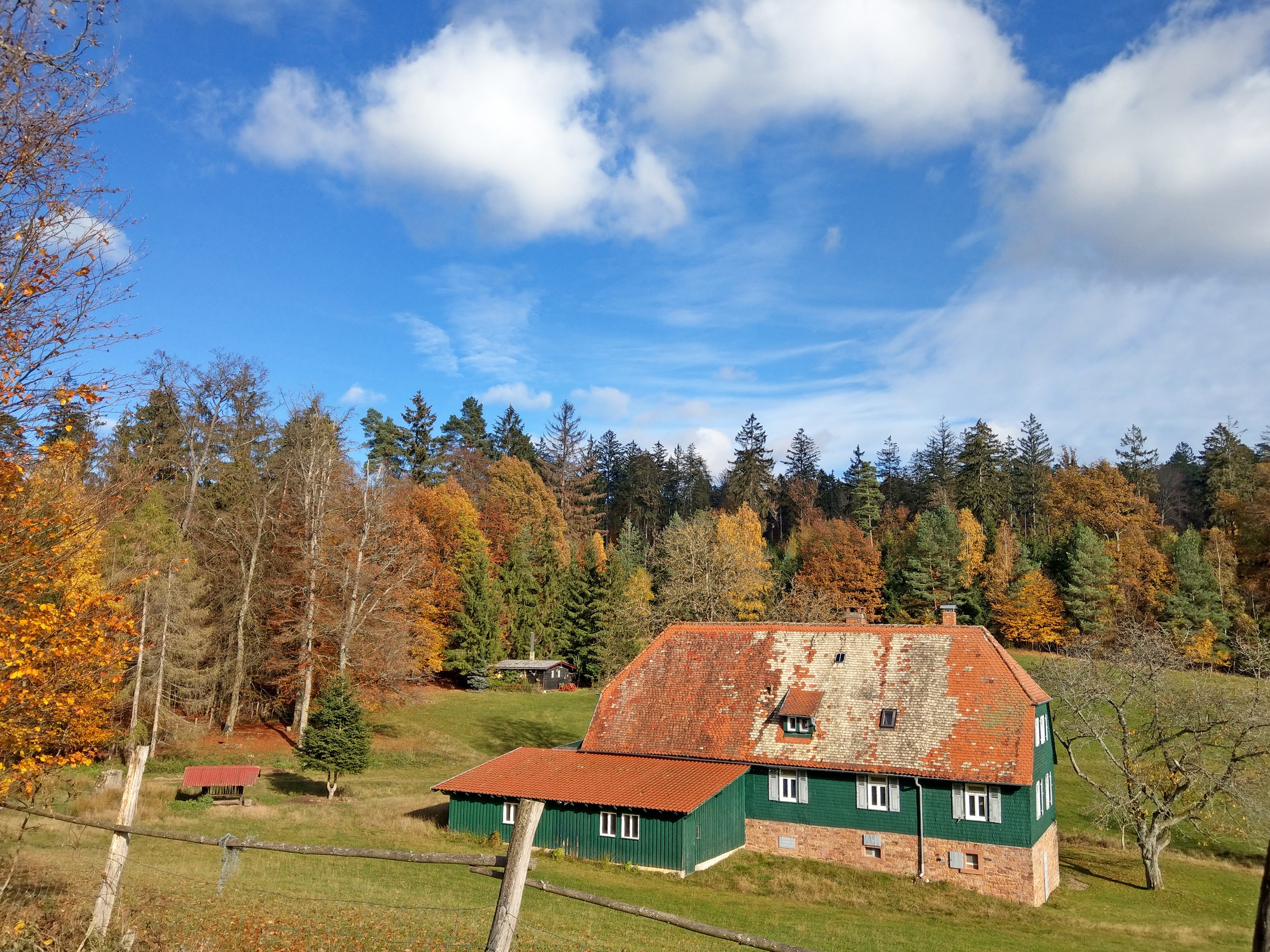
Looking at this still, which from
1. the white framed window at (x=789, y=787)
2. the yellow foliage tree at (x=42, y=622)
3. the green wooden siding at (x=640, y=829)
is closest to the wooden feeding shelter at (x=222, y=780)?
the green wooden siding at (x=640, y=829)

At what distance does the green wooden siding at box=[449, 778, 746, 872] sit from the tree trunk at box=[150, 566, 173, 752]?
60.1 feet

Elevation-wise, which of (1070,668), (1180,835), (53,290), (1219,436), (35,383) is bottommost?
(1180,835)

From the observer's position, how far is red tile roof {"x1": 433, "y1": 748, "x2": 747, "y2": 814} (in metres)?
27.0

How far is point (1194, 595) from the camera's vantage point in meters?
64.3

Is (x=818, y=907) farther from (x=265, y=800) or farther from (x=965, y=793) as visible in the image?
(x=265, y=800)

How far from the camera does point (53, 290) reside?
10039mm

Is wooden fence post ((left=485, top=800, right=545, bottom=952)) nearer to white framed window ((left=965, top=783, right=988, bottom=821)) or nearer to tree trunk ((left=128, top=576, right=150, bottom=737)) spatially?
white framed window ((left=965, top=783, right=988, bottom=821))

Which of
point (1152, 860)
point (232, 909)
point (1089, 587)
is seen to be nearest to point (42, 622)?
point (232, 909)

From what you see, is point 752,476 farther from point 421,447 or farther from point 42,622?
point 42,622

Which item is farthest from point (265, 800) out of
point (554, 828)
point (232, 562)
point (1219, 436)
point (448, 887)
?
point (1219, 436)

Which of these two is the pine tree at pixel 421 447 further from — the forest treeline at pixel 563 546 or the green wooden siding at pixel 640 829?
the green wooden siding at pixel 640 829

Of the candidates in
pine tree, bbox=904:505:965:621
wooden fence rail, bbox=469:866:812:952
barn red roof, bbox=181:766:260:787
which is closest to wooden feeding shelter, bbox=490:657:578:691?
pine tree, bbox=904:505:965:621

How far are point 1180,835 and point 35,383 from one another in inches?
1791

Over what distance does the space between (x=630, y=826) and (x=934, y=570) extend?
5335 centimetres
